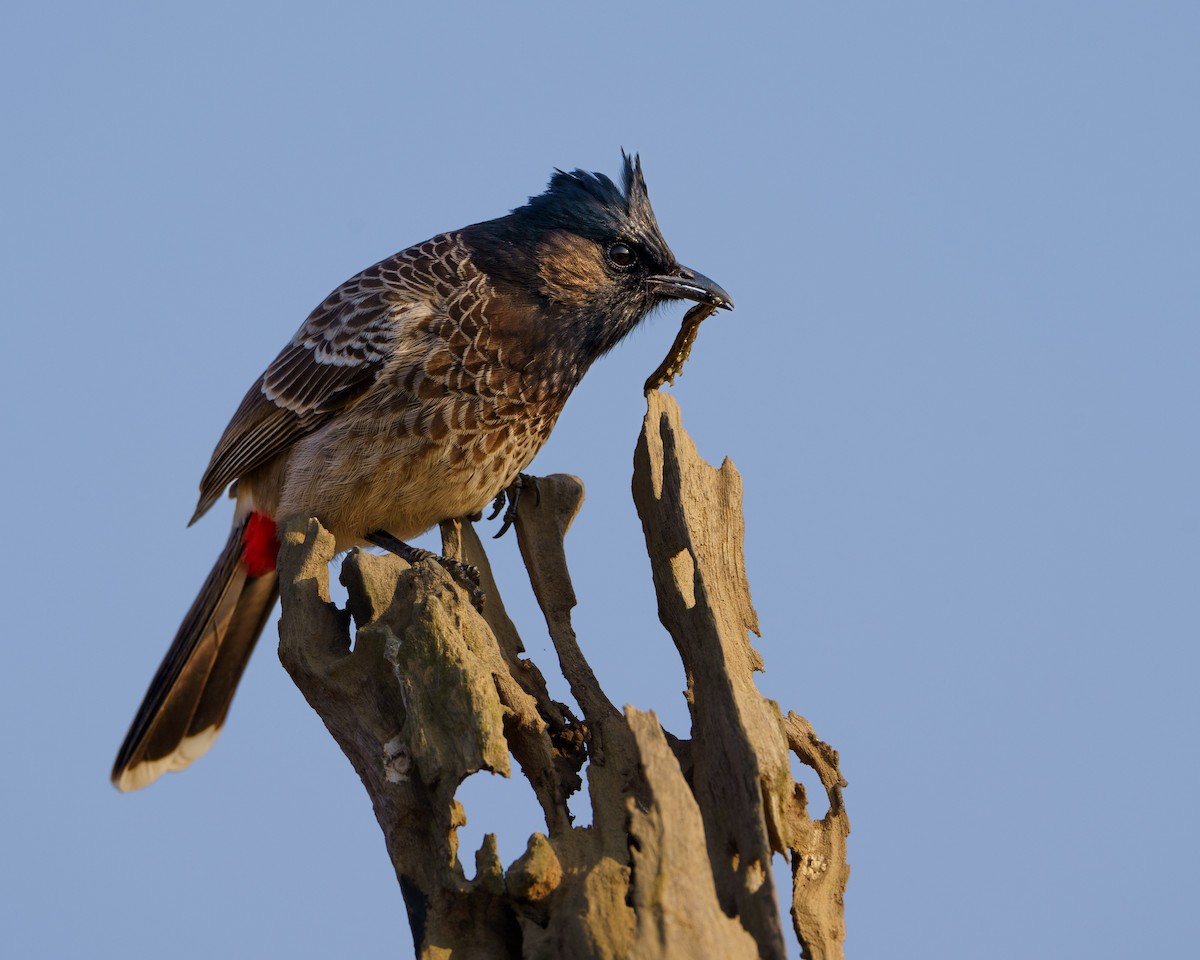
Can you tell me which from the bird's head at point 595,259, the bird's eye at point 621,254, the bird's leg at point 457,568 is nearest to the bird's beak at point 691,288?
the bird's head at point 595,259

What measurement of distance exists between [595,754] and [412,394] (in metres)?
1.86

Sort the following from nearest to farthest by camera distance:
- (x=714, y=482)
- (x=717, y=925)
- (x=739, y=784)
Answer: (x=717, y=925) → (x=739, y=784) → (x=714, y=482)

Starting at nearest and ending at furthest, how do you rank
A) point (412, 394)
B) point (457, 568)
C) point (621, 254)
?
1. point (457, 568)
2. point (412, 394)
3. point (621, 254)

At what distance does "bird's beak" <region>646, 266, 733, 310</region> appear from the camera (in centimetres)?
545

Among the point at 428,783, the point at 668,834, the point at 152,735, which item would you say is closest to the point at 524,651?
the point at 428,783

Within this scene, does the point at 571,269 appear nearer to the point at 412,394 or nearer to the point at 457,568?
the point at 412,394

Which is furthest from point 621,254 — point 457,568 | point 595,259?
point 457,568

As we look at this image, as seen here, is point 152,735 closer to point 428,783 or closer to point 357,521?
point 357,521

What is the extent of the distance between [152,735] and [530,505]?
187 centimetres

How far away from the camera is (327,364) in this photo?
547 centimetres

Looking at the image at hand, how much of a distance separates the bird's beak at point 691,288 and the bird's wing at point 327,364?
3.23 ft

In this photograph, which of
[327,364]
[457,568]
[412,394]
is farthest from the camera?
[327,364]

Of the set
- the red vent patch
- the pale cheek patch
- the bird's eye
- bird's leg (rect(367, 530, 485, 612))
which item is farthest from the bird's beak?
the red vent patch

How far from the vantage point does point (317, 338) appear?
223 inches
